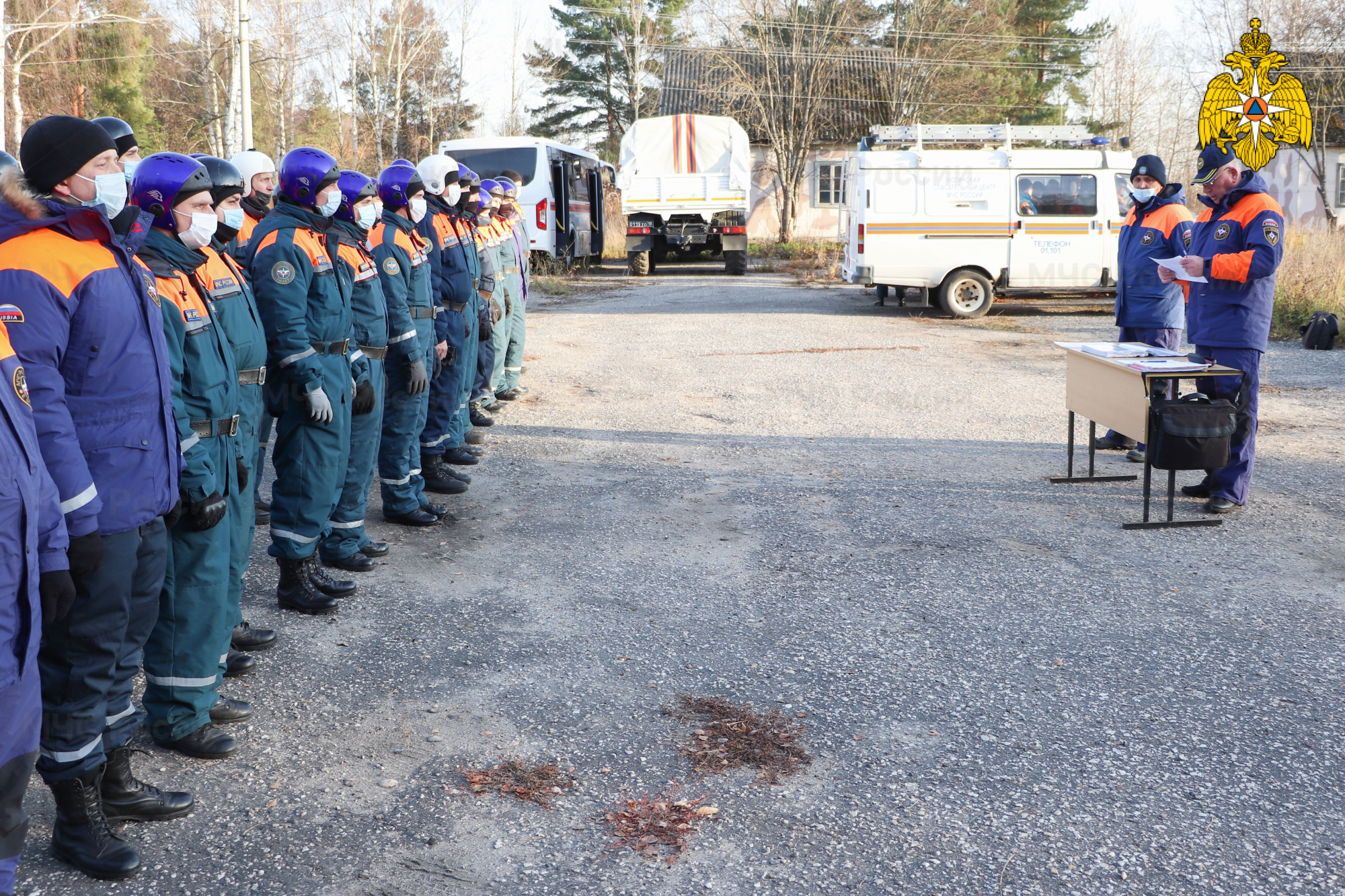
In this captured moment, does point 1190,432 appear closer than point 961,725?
No

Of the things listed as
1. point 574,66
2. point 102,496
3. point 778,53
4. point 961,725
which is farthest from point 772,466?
point 574,66

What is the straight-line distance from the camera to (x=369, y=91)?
143ft

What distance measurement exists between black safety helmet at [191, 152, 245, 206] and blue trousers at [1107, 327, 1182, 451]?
6.26 metres

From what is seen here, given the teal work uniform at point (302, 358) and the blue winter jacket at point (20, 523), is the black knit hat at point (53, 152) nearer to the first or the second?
the blue winter jacket at point (20, 523)

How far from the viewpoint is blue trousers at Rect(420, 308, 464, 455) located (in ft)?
22.7

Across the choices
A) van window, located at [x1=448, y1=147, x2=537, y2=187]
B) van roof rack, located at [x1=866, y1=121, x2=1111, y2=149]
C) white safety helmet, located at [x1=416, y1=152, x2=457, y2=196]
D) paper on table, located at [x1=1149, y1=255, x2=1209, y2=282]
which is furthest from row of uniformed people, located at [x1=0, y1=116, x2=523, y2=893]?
van window, located at [x1=448, y1=147, x2=537, y2=187]

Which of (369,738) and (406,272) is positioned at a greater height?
(406,272)

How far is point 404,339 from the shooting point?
18.9 ft

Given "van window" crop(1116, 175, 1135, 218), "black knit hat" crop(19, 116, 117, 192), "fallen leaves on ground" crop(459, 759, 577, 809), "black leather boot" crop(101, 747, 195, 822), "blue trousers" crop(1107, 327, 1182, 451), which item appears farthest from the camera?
"van window" crop(1116, 175, 1135, 218)

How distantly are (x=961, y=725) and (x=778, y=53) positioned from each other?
33529 mm

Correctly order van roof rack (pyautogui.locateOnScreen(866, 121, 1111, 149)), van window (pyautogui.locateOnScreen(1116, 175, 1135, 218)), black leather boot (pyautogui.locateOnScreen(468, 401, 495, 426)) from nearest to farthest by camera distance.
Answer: black leather boot (pyautogui.locateOnScreen(468, 401, 495, 426))
van window (pyautogui.locateOnScreen(1116, 175, 1135, 218))
van roof rack (pyautogui.locateOnScreen(866, 121, 1111, 149))

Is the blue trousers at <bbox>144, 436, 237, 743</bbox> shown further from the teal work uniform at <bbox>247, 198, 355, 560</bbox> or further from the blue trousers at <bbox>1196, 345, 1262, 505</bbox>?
the blue trousers at <bbox>1196, 345, 1262, 505</bbox>

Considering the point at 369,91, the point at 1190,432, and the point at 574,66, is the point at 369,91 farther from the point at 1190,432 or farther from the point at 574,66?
the point at 1190,432

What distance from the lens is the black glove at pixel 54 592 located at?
8.02 feet
